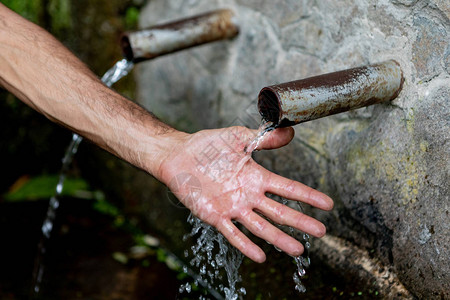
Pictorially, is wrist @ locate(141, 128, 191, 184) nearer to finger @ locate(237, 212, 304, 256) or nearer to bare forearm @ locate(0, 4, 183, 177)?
bare forearm @ locate(0, 4, 183, 177)

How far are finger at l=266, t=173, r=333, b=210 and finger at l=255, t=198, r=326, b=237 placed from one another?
0.04 meters

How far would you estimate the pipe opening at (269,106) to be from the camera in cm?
145

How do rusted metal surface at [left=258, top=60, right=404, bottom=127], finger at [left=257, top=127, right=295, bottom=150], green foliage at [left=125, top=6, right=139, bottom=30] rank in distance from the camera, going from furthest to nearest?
green foliage at [left=125, top=6, right=139, bottom=30]
finger at [left=257, top=127, right=295, bottom=150]
rusted metal surface at [left=258, top=60, right=404, bottom=127]

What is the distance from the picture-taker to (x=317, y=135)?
2119 mm

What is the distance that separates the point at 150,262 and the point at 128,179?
681 mm

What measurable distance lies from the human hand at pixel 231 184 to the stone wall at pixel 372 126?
8.4 inches

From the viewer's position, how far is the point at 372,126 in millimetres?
1822

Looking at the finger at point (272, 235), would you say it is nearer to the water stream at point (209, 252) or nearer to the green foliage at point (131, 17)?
the water stream at point (209, 252)

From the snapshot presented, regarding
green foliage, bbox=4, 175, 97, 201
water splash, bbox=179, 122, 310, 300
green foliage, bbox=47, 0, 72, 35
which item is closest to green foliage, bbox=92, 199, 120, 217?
green foliage, bbox=4, 175, 97, 201

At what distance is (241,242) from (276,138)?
37cm

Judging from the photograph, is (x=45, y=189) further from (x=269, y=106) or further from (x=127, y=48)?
(x=269, y=106)

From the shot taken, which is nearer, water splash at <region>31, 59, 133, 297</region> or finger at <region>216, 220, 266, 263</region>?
finger at <region>216, 220, 266, 263</region>

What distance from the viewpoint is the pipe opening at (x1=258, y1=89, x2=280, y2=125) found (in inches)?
56.9

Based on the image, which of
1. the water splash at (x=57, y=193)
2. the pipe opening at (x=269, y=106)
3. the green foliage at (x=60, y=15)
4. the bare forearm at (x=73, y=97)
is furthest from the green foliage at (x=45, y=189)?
the pipe opening at (x=269, y=106)
